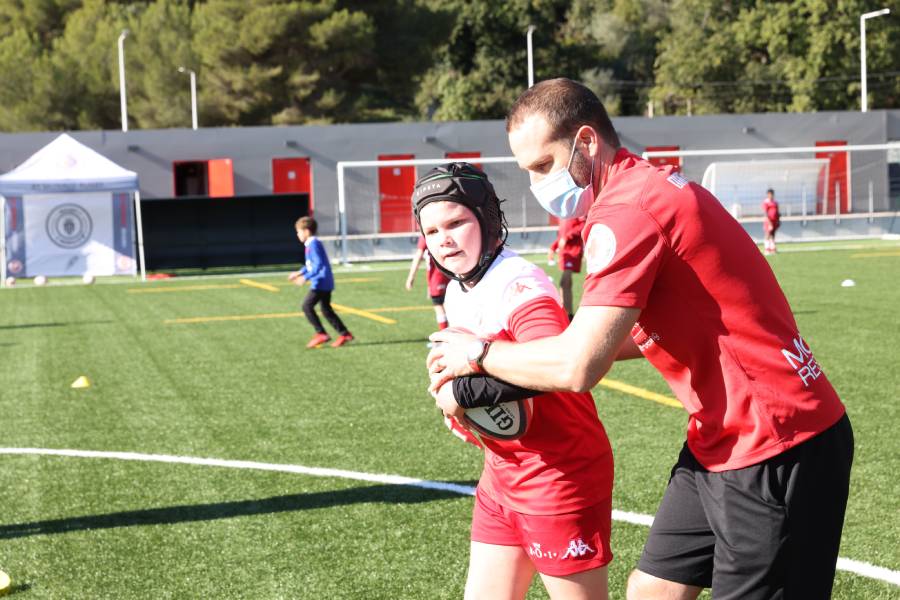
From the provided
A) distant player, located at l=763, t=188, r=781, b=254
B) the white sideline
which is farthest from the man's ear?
distant player, located at l=763, t=188, r=781, b=254

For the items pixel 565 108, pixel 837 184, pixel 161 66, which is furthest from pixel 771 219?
pixel 161 66

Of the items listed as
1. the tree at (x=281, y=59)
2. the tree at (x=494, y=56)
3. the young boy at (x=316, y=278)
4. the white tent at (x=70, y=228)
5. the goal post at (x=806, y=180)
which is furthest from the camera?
the tree at (x=494, y=56)

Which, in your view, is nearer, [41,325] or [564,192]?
[564,192]

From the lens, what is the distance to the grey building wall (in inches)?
1500

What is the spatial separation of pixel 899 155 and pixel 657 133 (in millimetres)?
8595

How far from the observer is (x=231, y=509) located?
22.1 feet

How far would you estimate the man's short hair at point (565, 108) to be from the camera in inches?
113

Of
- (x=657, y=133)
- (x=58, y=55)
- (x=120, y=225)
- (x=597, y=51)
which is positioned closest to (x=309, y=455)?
(x=120, y=225)

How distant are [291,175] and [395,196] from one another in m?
4.44

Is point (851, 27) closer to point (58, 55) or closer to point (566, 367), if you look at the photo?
point (58, 55)

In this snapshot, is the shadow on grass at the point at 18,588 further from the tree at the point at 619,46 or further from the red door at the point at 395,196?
the tree at the point at 619,46

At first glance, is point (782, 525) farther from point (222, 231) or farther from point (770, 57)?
point (770, 57)

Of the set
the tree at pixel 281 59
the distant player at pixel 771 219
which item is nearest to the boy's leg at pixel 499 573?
the distant player at pixel 771 219

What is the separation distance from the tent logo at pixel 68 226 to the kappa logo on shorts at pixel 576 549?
2812cm
